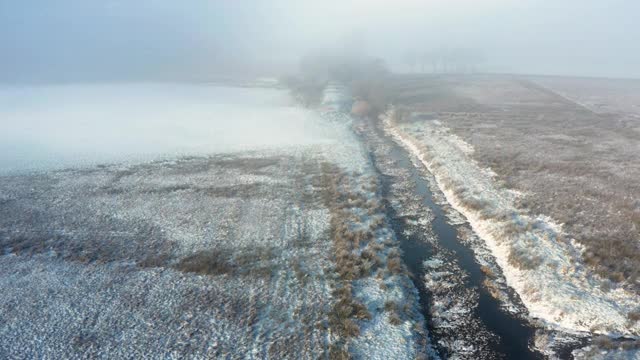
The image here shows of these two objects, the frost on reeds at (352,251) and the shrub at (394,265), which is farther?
the shrub at (394,265)

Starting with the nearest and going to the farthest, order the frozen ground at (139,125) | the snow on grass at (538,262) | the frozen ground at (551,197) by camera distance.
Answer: the snow on grass at (538,262) < the frozen ground at (551,197) < the frozen ground at (139,125)

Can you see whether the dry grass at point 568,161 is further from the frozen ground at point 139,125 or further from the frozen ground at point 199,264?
the frozen ground at point 139,125

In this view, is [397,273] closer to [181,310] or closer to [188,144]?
[181,310]

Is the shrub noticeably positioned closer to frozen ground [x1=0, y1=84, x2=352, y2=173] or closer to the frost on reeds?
the frost on reeds

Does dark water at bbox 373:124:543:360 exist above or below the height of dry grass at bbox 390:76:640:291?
below

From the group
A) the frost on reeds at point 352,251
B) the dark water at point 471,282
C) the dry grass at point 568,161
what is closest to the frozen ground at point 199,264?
the frost on reeds at point 352,251

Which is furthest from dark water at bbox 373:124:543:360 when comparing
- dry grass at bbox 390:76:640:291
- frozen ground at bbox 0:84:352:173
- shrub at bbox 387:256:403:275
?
frozen ground at bbox 0:84:352:173
